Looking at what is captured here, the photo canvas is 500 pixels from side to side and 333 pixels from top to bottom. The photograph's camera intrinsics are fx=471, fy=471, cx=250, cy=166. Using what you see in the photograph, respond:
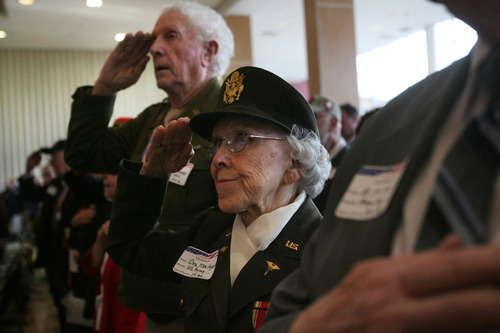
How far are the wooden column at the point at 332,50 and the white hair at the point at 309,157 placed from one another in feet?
14.9

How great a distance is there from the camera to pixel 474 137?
1.93ft

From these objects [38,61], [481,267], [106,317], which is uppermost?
[38,61]

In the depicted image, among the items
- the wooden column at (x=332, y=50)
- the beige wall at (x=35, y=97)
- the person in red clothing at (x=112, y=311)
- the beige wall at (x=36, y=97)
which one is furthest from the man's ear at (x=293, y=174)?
the beige wall at (x=36, y=97)

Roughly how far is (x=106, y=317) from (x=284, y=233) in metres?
1.56

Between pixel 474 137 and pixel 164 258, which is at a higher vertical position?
pixel 474 137

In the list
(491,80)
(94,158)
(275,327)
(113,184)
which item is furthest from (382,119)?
(113,184)

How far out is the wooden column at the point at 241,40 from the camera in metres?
8.55

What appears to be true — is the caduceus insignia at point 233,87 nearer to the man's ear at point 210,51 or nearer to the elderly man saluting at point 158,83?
the elderly man saluting at point 158,83

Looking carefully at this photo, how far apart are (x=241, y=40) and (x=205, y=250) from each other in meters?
7.47

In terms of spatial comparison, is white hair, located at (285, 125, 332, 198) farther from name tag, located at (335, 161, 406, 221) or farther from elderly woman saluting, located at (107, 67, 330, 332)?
name tag, located at (335, 161, 406, 221)

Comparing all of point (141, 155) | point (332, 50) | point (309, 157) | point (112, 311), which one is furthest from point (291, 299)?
point (332, 50)

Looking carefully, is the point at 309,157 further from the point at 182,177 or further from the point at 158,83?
the point at 158,83

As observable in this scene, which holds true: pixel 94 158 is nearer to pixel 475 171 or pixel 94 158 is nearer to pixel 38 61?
pixel 475 171

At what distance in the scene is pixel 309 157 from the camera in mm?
1647
